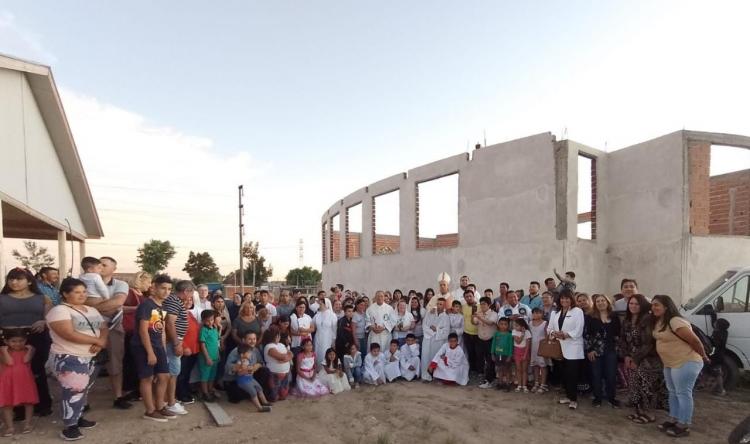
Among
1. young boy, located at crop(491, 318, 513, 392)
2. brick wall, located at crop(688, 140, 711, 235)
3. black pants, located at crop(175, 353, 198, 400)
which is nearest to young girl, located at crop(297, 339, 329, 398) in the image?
black pants, located at crop(175, 353, 198, 400)

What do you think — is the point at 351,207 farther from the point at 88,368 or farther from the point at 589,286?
the point at 88,368

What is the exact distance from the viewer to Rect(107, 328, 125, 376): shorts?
540cm

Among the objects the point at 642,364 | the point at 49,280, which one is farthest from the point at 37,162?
the point at 642,364

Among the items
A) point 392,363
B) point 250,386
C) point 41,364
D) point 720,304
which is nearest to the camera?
point 41,364

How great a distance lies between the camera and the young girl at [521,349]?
696 cm

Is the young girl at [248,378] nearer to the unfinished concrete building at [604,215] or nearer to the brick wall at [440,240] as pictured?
the unfinished concrete building at [604,215]

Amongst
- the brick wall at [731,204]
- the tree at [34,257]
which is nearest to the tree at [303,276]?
the tree at [34,257]

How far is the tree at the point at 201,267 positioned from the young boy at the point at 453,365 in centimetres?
4333

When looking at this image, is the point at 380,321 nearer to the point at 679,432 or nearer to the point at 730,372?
the point at 679,432

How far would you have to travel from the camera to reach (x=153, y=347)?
5.09 m

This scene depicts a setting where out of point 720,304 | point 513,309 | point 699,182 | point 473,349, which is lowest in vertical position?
point 473,349

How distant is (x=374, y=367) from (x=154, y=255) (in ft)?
136

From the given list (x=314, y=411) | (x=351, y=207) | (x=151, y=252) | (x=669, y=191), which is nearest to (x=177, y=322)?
(x=314, y=411)

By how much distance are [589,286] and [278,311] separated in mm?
8930
